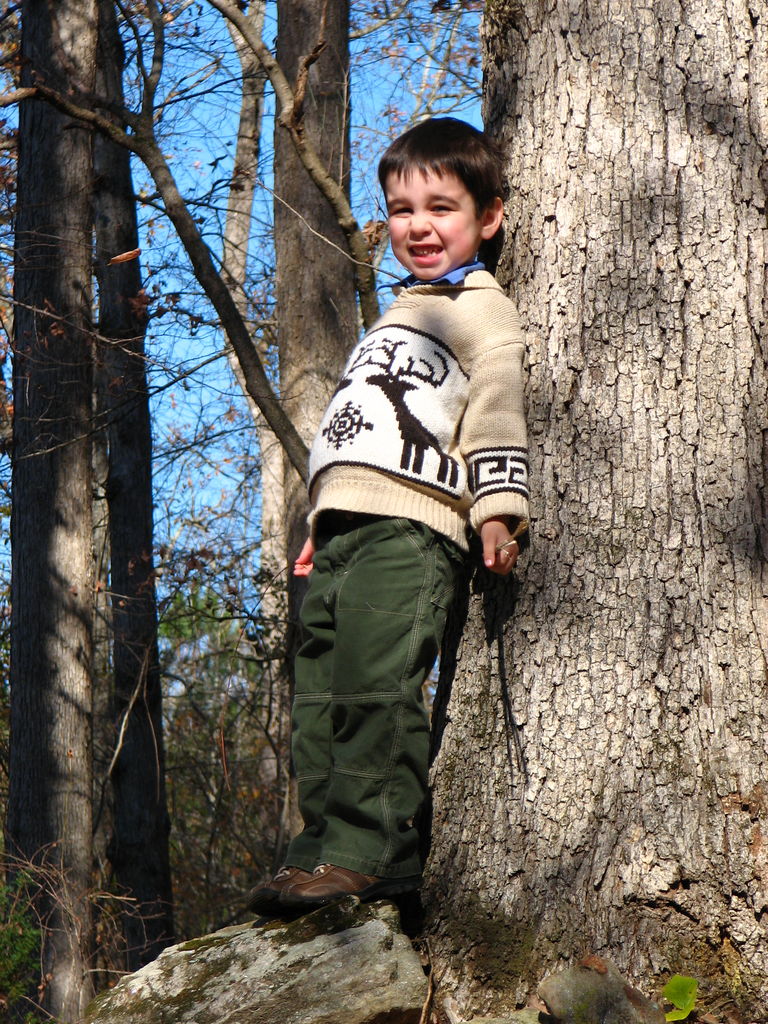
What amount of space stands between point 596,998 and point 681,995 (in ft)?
0.58

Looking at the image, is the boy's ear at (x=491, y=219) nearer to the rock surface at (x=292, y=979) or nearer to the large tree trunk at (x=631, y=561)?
the large tree trunk at (x=631, y=561)

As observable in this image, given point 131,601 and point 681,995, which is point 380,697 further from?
point 131,601

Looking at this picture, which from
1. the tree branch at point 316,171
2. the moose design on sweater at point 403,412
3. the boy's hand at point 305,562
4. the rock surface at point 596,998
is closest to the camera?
the rock surface at point 596,998

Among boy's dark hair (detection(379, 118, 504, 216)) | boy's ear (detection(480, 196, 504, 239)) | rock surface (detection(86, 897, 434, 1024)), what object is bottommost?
rock surface (detection(86, 897, 434, 1024))

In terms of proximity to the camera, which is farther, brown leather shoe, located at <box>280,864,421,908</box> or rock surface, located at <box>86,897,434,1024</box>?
brown leather shoe, located at <box>280,864,421,908</box>

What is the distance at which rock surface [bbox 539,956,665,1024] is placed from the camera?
6.47 ft

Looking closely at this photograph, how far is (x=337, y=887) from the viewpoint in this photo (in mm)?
2408

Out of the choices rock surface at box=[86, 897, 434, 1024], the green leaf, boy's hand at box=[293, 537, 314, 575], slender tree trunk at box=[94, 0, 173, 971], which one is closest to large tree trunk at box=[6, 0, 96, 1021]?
slender tree trunk at box=[94, 0, 173, 971]

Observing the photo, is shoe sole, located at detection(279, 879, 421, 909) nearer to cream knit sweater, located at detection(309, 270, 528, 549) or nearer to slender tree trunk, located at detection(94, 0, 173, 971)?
cream knit sweater, located at detection(309, 270, 528, 549)

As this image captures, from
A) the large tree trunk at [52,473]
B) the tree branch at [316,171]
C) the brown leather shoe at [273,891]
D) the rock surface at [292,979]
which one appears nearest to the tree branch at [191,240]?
the tree branch at [316,171]

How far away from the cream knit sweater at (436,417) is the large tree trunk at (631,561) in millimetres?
86

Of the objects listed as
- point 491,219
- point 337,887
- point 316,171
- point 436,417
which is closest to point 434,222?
point 491,219

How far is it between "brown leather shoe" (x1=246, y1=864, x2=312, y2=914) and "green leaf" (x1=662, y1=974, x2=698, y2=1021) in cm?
85

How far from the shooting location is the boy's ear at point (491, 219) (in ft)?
8.76
